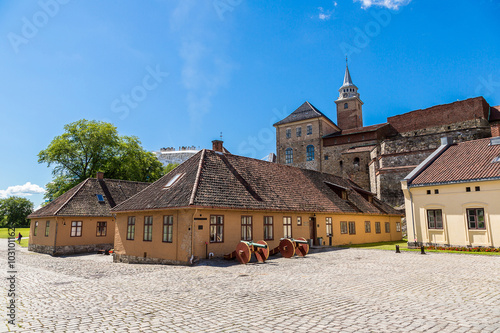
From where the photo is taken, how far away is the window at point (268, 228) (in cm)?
1836

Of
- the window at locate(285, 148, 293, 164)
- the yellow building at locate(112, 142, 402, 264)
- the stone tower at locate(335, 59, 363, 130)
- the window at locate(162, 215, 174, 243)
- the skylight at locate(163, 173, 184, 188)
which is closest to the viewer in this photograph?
the yellow building at locate(112, 142, 402, 264)

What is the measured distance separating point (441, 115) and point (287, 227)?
142ft

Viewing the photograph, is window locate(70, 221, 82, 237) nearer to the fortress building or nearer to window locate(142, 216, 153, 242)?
window locate(142, 216, 153, 242)

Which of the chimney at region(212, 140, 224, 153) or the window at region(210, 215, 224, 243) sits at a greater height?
the chimney at region(212, 140, 224, 153)

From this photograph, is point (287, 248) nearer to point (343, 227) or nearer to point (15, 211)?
point (343, 227)

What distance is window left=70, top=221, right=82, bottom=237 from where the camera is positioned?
2520cm

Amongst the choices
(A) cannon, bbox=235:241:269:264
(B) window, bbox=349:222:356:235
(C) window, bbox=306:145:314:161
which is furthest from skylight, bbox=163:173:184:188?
(C) window, bbox=306:145:314:161

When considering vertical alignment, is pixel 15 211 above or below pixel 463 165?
below

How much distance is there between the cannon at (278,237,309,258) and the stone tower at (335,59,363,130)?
53692 mm

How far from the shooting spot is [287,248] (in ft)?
55.9

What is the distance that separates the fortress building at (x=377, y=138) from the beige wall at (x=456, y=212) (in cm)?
2108

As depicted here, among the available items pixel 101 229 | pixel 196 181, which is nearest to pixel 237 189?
pixel 196 181

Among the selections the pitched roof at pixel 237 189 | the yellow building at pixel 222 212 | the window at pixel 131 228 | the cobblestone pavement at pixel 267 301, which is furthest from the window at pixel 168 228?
the cobblestone pavement at pixel 267 301

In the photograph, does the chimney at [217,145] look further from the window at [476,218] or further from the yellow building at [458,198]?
the window at [476,218]
